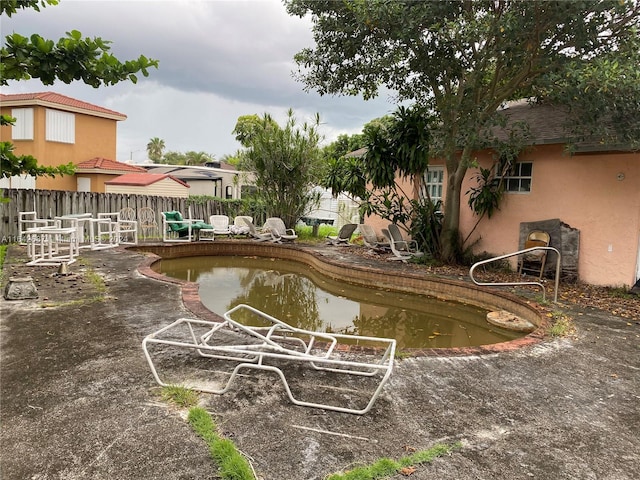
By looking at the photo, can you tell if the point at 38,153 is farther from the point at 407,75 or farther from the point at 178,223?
the point at 407,75

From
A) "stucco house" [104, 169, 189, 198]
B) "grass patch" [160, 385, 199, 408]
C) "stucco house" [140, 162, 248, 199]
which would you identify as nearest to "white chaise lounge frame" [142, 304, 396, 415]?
"grass patch" [160, 385, 199, 408]

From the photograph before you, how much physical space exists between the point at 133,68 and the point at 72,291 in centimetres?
491

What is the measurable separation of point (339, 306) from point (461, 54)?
5561 mm

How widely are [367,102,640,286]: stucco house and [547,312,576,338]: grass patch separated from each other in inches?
116

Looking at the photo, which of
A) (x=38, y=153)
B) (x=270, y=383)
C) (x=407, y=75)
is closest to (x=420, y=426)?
(x=270, y=383)

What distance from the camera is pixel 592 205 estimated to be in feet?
25.7

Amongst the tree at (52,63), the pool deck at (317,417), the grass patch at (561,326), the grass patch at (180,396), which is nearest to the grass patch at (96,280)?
the pool deck at (317,417)

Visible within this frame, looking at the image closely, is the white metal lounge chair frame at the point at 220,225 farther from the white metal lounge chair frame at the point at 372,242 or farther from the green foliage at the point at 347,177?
the white metal lounge chair frame at the point at 372,242

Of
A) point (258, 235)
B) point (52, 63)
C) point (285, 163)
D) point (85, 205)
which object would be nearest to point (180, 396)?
point (52, 63)

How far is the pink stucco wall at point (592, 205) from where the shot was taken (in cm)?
732

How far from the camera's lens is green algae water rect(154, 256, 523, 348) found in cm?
576

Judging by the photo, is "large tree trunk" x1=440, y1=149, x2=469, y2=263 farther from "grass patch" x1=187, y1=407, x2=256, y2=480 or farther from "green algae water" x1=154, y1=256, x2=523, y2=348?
"grass patch" x1=187, y1=407, x2=256, y2=480

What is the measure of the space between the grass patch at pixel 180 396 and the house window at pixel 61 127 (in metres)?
18.5

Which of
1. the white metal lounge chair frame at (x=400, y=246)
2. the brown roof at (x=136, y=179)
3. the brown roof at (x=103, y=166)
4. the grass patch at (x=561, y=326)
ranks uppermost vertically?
the brown roof at (x=103, y=166)
